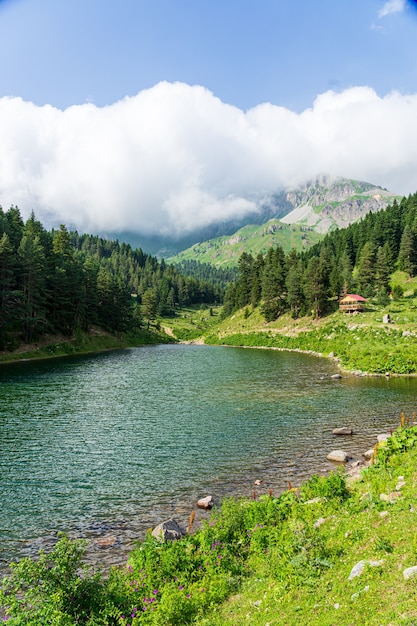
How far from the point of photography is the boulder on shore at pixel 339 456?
23812mm

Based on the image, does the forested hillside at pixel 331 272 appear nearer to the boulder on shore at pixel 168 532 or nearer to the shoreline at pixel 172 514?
the shoreline at pixel 172 514

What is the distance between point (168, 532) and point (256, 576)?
4.38 m

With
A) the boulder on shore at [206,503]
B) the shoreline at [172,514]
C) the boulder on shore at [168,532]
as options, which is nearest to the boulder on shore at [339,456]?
the shoreline at [172,514]

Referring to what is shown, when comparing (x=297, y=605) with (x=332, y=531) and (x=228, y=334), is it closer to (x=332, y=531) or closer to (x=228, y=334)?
(x=332, y=531)

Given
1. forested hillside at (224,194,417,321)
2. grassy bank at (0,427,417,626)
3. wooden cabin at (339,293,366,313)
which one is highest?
forested hillside at (224,194,417,321)

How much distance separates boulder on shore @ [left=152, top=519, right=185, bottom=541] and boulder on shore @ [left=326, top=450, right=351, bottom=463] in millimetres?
12064

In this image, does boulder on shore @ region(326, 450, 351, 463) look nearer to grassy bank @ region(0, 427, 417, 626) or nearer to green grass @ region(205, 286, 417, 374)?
grassy bank @ region(0, 427, 417, 626)

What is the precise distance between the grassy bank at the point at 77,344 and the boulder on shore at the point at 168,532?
216 ft

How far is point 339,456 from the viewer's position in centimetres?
2392

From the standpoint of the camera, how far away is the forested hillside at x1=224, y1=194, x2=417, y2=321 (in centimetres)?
11206

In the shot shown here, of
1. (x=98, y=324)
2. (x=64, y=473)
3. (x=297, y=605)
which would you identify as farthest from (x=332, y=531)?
(x=98, y=324)

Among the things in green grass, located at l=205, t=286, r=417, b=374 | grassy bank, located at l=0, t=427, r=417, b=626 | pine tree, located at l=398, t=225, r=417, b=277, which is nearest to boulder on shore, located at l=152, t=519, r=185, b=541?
grassy bank, located at l=0, t=427, r=417, b=626

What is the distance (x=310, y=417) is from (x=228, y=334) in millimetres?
101314

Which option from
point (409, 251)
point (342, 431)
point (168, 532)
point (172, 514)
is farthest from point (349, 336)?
point (168, 532)
